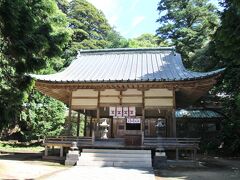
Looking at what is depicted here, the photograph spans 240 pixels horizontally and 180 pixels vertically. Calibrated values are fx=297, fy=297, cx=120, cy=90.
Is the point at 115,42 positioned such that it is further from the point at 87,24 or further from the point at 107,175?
the point at 107,175

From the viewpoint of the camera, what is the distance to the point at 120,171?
13.0 meters

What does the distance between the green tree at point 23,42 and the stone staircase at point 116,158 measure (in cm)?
643

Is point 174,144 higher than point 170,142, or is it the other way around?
point 170,142

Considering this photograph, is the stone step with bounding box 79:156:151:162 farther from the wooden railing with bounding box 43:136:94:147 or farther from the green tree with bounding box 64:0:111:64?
the green tree with bounding box 64:0:111:64

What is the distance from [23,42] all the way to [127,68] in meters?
12.6

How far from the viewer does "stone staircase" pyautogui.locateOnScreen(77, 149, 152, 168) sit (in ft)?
49.2

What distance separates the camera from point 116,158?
15.7 meters

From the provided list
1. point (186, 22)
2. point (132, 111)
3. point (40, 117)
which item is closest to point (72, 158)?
point (132, 111)

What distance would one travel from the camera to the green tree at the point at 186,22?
34.0 metres

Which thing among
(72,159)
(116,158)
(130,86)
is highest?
(130,86)

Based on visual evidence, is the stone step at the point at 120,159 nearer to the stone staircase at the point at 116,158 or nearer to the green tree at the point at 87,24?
the stone staircase at the point at 116,158

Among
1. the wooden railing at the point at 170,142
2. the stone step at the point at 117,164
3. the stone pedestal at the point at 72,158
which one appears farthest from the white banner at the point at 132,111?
the stone pedestal at the point at 72,158

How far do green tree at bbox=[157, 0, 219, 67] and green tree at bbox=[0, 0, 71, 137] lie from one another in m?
24.6

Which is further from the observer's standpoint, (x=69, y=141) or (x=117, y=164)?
(x=69, y=141)
